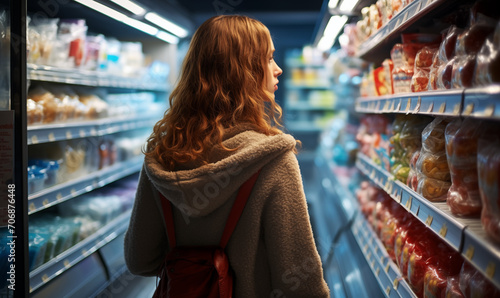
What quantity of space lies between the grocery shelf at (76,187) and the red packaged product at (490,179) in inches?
86.9

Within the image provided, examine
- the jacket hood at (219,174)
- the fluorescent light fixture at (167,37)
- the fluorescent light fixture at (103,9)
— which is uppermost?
the fluorescent light fixture at (167,37)

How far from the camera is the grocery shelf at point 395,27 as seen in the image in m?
1.56

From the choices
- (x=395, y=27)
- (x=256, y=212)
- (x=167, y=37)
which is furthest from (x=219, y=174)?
(x=167, y=37)

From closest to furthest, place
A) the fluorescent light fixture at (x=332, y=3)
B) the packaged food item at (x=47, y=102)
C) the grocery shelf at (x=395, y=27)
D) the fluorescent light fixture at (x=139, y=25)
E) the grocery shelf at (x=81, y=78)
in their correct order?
1. the grocery shelf at (x=395, y=27)
2. the grocery shelf at (x=81, y=78)
3. the packaged food item at (x=47, y=102)
4. the fluorescent light fixture at (x=332, y=3)
5. the fluorescent light fixture at (x=139, y=25)

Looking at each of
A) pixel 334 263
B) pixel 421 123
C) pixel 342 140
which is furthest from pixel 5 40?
pixel 342 140

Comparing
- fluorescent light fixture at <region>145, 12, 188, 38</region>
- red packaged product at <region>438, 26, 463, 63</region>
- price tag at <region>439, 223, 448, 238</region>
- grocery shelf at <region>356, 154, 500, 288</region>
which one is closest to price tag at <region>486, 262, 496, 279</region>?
grocery shelf at <region>356, 154, 500, 288</region>

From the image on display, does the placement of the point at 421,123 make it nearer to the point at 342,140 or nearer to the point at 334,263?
the point at 334,263

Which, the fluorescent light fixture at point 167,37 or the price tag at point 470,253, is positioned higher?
the fluorescent light fixture at point 167,37

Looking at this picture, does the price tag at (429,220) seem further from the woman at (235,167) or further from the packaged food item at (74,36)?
the packaged food item at (74,36)

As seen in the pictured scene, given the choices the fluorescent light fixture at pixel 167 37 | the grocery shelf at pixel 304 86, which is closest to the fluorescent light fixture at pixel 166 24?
the fluorescent light fixture at pixel 167 37

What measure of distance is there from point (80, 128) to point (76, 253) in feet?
2.82

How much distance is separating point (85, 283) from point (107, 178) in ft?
2.97

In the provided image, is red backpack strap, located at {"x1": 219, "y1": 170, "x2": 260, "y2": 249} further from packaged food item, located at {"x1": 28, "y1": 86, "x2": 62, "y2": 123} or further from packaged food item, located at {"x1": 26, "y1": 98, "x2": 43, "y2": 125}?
packaged food item, located at {"x1": 28, "y1": 86, "x2": 62, "y2": 123}

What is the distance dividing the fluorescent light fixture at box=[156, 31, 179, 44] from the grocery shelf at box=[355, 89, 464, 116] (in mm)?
2412
